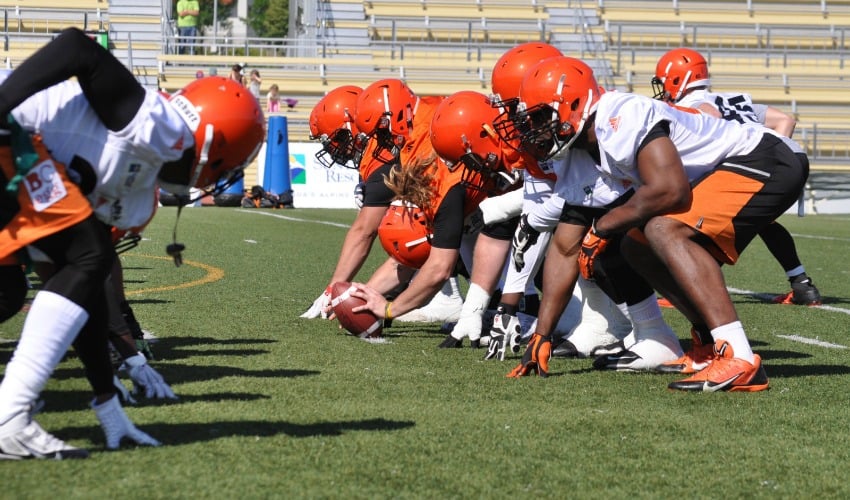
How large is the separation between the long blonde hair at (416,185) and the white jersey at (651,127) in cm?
144

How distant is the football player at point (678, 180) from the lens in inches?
194

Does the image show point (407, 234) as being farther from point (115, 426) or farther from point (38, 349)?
point (38, 349)

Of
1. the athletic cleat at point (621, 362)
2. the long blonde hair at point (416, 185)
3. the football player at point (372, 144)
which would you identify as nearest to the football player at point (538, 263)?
the athletic cleat at point (621, 362)

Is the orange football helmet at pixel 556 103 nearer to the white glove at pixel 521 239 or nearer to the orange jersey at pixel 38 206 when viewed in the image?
the white glove at pixel 521 239

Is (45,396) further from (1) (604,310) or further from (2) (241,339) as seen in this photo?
(1) (604,310)

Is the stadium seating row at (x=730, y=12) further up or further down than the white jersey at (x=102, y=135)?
further up

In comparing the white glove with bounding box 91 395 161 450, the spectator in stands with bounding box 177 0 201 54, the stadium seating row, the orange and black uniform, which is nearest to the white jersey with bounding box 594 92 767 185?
the orange and black uniform

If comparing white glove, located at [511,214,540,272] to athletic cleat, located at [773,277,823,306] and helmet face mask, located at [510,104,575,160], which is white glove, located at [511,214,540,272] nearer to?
helmet face mask, located at [510,104,575,160]

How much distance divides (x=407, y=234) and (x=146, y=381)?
2518 mm

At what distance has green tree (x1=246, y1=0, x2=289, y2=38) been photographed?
6253 cm

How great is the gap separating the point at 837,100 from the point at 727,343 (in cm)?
2290

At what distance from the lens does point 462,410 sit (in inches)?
177

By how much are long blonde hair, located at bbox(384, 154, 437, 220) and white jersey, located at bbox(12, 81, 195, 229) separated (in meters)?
2.73

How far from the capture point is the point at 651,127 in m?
4.91
